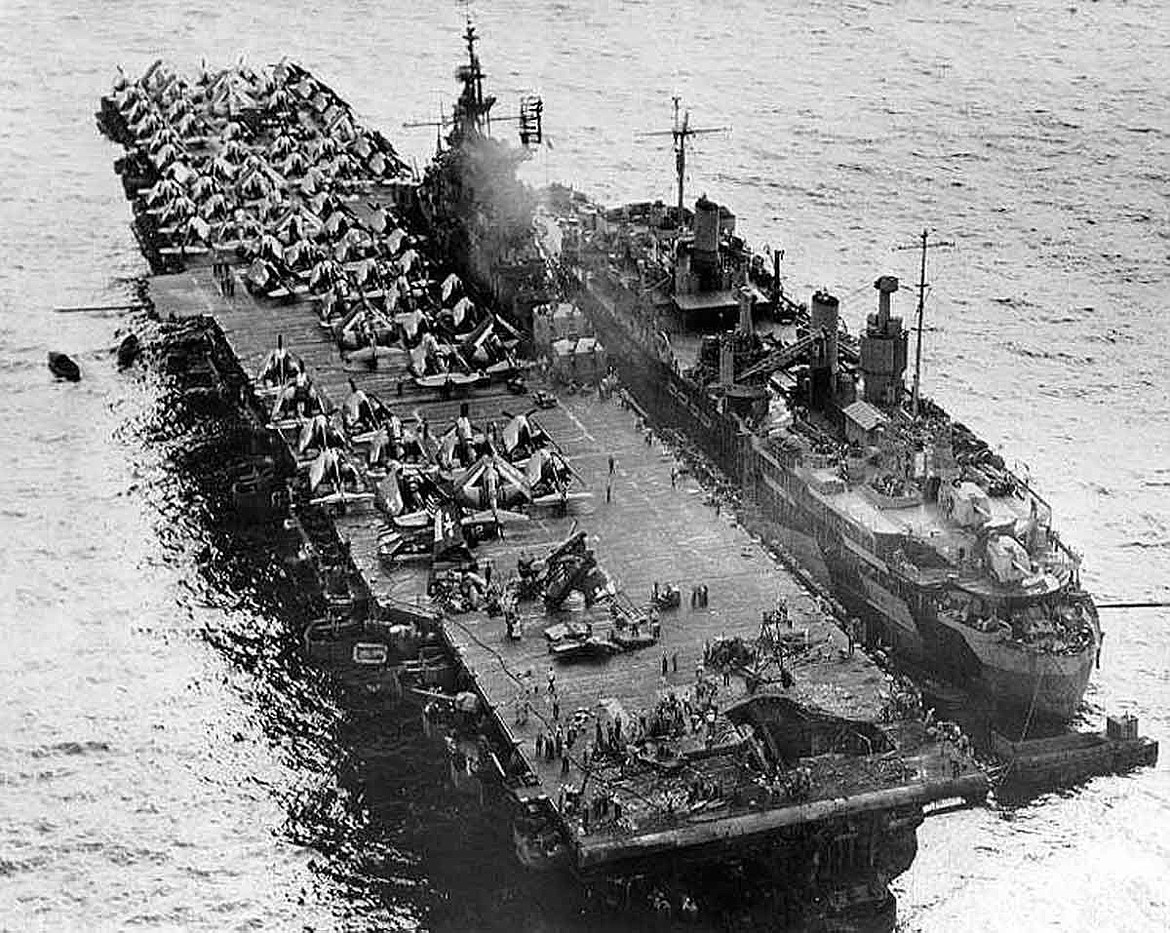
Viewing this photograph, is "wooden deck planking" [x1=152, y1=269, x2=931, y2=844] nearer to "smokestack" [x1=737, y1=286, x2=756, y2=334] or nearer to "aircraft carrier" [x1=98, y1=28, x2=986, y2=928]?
"aircraft carrier" [x1=98, y1=28, x2=986, y2=928]

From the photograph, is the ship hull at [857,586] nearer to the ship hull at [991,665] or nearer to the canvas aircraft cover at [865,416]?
the ship hull at [991,665]

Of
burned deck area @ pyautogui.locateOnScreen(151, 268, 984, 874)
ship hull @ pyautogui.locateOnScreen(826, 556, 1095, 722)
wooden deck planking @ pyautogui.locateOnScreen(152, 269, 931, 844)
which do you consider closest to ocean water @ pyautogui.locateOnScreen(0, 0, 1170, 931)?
ship hull @ pyautogui.locateOnScreen(826, 556, 1095, 722)

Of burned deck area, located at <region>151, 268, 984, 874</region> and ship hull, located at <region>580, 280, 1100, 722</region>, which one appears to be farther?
ship hull, located at <region>580, 280, 1100, 722</region>

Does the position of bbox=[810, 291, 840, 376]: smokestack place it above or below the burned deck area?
above

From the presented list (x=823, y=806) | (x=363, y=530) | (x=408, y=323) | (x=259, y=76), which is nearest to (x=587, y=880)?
(x=823, y=806)

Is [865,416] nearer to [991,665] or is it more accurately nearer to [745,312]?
[745,312]
